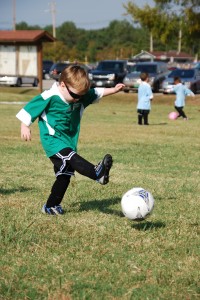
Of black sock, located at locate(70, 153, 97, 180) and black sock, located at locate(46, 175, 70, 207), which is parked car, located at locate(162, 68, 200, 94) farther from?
black sock, located at locate(70, 153, 97, 180)

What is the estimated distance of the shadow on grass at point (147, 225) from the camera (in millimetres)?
5995

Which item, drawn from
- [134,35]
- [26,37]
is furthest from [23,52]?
[134,35]

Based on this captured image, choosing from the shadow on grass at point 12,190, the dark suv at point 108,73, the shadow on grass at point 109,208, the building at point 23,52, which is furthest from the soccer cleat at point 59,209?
the dark suv at point 108,73

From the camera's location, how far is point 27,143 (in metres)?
14.1

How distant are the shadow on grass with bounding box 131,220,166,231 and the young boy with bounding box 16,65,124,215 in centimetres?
→ 54

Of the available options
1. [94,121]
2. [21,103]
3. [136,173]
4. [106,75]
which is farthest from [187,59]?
[136,173]

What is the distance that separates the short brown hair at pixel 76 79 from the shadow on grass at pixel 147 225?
56.0 inches

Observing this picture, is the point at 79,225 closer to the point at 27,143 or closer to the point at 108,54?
the point at 27,143

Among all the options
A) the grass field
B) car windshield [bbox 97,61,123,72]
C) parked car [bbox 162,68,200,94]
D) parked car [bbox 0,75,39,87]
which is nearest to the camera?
the grass field

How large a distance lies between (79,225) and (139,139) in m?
9.45

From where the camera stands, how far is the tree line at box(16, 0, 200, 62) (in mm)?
37625

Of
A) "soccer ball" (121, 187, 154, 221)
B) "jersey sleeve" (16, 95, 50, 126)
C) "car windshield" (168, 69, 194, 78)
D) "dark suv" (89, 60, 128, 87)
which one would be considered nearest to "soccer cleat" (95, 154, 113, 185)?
"soccer ball" (121, 187, 154, 221)

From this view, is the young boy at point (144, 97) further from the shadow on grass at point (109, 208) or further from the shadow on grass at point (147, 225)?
the shadow on grass at point (147, 225)

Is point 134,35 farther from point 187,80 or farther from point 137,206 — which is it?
point 137,206
